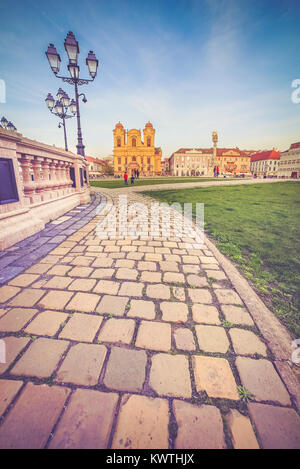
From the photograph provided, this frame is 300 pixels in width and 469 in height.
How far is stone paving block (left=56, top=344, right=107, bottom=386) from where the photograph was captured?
1.29 m

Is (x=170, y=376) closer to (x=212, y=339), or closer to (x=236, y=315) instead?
(x=212, y=339)

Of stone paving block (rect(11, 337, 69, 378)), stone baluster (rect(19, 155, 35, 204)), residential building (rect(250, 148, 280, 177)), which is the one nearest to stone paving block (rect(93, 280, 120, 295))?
stone paving block (rect(11, 337, 69, 378))

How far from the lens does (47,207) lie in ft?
17.0

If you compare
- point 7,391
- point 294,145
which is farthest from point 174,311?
point 294,145

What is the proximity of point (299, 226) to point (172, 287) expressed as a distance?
4.19 m

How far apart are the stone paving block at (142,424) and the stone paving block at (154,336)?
1.25 ft

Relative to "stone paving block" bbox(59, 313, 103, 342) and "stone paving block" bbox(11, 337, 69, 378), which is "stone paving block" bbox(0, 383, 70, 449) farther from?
"stone paving block" bbox(59, 313, 103, 342)

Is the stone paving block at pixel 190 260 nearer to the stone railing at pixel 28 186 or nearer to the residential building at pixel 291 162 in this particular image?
the stone railing at pixel 28 186

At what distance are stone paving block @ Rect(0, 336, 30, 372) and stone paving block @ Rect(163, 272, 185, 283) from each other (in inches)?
61.9

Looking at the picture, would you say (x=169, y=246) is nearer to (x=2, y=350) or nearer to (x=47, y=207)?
(x=2, y=350)

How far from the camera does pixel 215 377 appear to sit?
1.33 m

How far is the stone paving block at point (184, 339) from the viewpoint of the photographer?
155 cm

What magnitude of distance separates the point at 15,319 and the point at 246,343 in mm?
2061

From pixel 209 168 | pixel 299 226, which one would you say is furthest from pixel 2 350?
pixel 209 168
